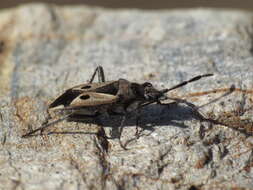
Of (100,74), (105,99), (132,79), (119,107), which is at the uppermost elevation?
(100,74)

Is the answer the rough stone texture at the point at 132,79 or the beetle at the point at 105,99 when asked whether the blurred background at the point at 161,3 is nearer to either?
the rough stone texture at the point at 132,79

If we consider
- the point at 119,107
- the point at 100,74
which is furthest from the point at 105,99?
the point at 100,74

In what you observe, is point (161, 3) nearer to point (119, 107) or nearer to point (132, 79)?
point (132, 79)

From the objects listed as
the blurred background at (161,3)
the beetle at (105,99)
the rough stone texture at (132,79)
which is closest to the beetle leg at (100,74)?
the rough stone texture at (132,79)

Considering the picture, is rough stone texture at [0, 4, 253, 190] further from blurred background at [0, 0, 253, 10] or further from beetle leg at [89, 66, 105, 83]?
blurred background at [0, 0, 253, 10]

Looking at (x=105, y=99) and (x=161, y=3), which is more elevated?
(x=161, y=3)

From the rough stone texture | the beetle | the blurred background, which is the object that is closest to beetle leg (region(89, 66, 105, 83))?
the rough stone texture
